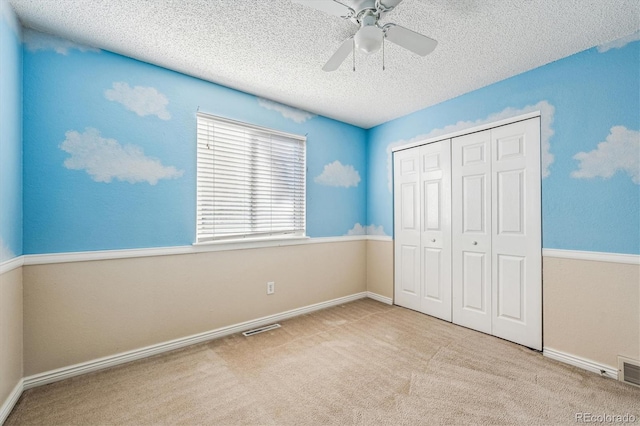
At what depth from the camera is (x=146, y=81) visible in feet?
7.75

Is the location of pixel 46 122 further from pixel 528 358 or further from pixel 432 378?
pixel 528 358

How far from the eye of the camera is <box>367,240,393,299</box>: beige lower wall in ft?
12.4

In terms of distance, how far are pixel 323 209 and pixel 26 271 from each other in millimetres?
2714

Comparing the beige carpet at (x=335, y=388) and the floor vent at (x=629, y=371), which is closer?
the beige carpet at (x=335, y=388)

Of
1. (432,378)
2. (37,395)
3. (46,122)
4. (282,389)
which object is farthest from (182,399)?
(46,122)

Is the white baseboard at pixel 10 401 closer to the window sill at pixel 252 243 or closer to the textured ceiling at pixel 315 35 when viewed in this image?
the window sill at pixel 252 243

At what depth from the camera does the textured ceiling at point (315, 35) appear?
177 cm

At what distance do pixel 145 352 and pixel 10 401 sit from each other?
0.76 meters

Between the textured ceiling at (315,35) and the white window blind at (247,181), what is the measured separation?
53 centimetres

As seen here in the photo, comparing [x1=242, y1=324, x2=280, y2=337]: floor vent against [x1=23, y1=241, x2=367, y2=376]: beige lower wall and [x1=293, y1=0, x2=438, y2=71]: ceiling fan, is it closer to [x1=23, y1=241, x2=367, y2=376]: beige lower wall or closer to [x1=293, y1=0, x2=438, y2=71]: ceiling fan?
[x1=23, y1=241, x2=367, y2=376]: beige lower wall

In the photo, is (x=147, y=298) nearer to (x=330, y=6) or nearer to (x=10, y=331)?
(x=10, y=331)

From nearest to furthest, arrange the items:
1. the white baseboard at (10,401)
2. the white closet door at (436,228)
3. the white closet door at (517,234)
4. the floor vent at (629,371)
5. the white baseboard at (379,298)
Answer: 1. the white baseboard at (10,401)
2. the floor vent at (629,371)
3. the white closet door at (517,234)
4. the white closet door at (436,228)
5. the white baseboard at (379,298)

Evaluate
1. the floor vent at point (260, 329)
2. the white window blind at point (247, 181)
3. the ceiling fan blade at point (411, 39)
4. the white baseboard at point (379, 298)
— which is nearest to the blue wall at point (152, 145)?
the white window blind at point (247, 181)

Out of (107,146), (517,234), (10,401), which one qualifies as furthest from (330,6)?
(10,401)
